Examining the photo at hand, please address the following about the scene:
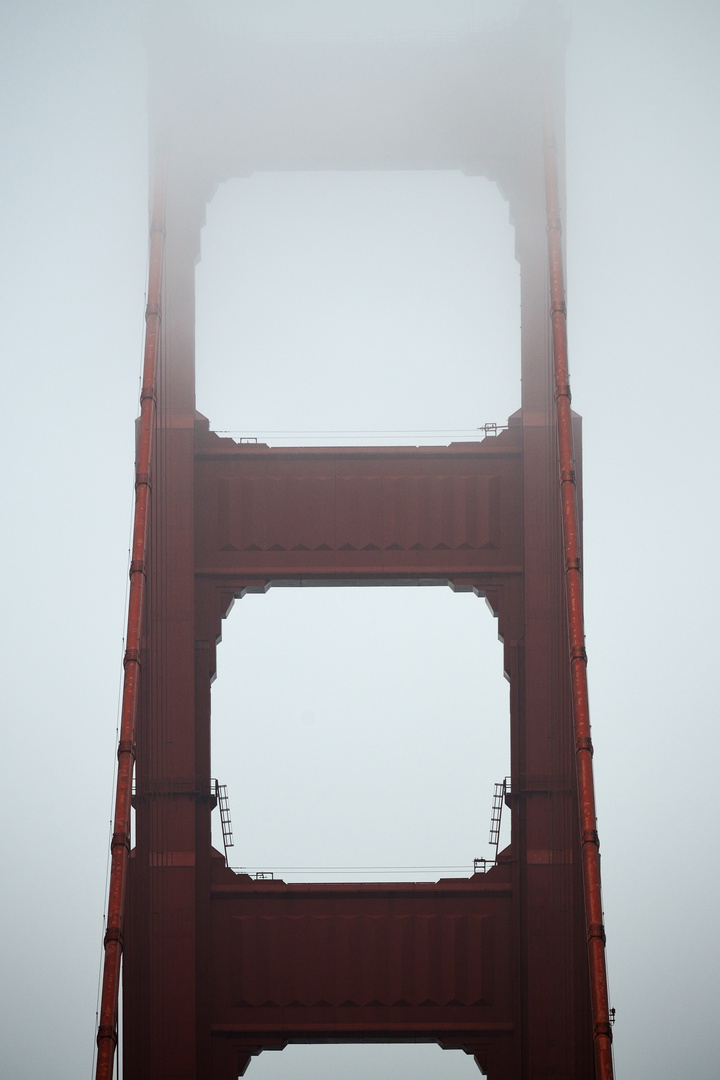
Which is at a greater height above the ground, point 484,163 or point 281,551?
point 484,163

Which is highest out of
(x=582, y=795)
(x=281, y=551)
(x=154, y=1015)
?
(x=281, y=551)

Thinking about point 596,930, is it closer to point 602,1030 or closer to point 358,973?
point 602,1030

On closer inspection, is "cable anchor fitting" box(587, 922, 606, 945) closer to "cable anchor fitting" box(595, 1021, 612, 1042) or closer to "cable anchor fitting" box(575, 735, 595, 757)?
"cable anchor fitting" box(595, 1021, 612, 1042)

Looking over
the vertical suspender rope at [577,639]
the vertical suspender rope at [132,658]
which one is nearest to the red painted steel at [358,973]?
the vertical suspender rope at [577,639]

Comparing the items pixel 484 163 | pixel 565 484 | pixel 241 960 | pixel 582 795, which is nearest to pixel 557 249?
pixel 484 163

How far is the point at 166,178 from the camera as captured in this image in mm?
15453

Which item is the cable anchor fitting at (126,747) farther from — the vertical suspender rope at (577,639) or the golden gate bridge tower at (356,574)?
the vertical suspender rope at (577,639)

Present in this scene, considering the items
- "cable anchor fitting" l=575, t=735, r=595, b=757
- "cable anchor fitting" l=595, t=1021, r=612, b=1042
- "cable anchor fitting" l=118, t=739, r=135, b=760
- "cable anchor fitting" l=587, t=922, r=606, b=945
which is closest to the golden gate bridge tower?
"cable anchor fitting" l=575, t=735, r=595, b=757

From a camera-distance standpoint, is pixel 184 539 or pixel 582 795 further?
pixel 184 539

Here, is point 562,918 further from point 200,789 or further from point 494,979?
point 200,789

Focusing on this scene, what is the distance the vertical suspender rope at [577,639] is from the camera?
12.5m

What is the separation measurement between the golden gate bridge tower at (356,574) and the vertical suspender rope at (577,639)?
30 mm

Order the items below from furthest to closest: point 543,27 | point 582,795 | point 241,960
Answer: point 543,27, point 241,960, point 582,795

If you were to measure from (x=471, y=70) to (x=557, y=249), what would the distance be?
215 centimetres
